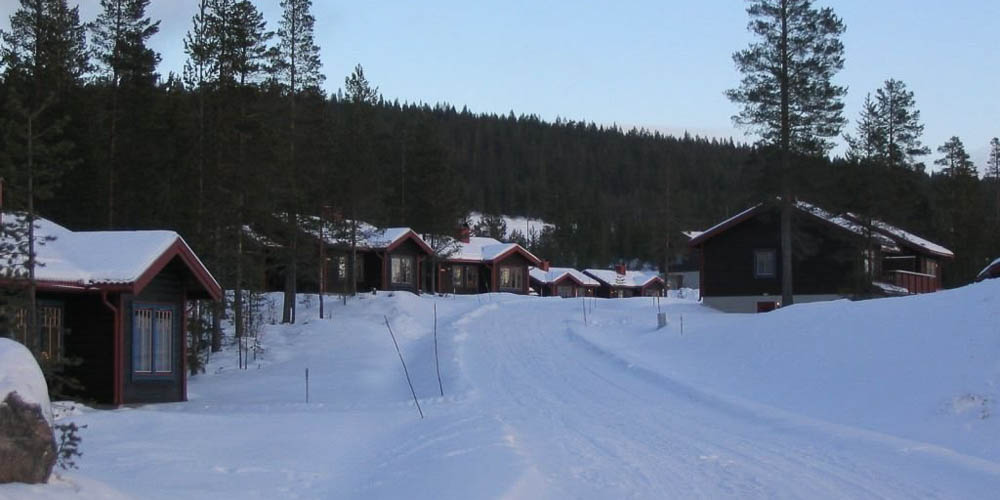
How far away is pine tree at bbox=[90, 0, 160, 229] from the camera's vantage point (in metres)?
38.7

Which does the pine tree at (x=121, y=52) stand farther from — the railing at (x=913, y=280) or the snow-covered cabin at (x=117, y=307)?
the railing at (x=913, y=280)

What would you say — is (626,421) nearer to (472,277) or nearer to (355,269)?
(355,269)

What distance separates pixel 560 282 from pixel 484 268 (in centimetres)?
2222

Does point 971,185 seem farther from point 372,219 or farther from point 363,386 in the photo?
point 363,386

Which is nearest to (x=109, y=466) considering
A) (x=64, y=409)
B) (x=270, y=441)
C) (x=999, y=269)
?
(x=270, y=441)

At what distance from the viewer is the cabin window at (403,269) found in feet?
195

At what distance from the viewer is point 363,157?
48719 millimetres

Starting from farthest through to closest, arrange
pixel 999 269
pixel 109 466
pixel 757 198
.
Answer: pixel 757 198 < pixel 999 269 < pixel 109 466

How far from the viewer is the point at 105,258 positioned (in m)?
22.4

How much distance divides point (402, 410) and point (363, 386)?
19.8 feet

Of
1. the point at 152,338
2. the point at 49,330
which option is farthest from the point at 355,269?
the point at 49,330

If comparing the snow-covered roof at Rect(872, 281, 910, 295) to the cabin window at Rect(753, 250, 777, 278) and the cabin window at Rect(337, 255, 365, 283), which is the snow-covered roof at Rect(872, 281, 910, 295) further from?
the cabin window at Rect(337, 255, 365, 283)

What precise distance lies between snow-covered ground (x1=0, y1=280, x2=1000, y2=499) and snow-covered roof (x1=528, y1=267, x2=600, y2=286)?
60.6m

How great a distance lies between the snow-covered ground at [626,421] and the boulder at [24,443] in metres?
0.20
